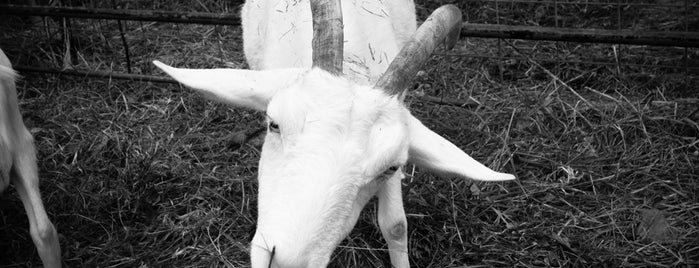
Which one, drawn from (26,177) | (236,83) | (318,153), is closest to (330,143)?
(318,153)

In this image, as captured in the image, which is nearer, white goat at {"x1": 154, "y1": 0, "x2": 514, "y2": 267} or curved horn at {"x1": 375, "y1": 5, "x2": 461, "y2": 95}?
white goat at {"x1": 154, "y1": 0, "x2": 514, "y2": 267}

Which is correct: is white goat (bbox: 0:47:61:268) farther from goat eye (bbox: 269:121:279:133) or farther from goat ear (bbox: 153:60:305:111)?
goat eye (bbox: 269:121:279:133)

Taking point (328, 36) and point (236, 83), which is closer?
point (328, 36)

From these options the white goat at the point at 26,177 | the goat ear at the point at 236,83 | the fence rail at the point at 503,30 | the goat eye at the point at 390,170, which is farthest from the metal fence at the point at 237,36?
the goat eye at the point at 390,170

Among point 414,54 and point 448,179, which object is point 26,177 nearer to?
point 414,54

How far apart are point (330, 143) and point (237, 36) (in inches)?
143

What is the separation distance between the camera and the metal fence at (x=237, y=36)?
17.6ft

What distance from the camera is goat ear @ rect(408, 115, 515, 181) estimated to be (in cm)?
290

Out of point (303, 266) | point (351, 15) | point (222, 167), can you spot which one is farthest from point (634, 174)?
point (303, 266)

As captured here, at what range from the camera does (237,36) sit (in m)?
6.07

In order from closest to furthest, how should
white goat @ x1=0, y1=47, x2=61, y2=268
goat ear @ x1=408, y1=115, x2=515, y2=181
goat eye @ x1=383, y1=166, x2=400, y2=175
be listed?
goat eye @ x1=383, y1=166, x2=400, y2=175, goat ear @ x1=408, y1=115, x2=515, y2=181, white goat @ x1=0, y1=47, x2=61, y2=268

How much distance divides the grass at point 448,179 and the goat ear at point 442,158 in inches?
40.5

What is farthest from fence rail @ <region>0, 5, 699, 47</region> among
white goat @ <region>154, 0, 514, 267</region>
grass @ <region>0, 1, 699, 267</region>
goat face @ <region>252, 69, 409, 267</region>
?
goat face @ <region>252, 69, 409, 267</region>

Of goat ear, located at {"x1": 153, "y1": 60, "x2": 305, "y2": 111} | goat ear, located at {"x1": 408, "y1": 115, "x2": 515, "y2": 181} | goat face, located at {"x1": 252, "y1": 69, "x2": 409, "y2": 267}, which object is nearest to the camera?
goat face, located at {"x1": 252, "y1": 69, "x2": 409, "y2": 267}
